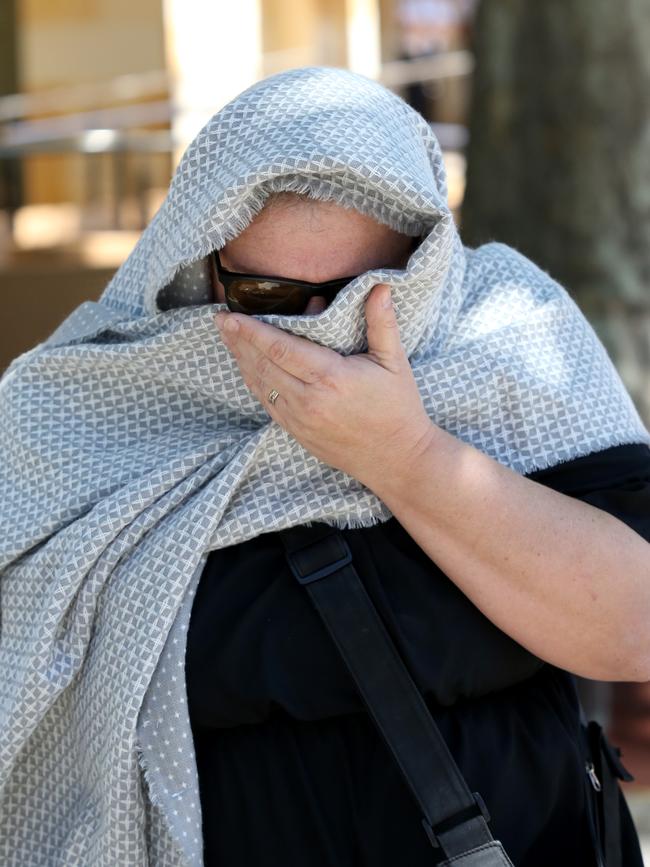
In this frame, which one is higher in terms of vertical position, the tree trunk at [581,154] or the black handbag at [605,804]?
the tree trunk at [581,154]

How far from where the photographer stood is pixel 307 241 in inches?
70.6

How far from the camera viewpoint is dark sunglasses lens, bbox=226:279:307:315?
1.77 meters

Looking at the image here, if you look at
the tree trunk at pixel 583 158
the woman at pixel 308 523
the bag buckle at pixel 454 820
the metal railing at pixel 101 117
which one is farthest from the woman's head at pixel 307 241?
the metal railing at pixel 101 117

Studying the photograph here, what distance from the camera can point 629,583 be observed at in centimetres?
178

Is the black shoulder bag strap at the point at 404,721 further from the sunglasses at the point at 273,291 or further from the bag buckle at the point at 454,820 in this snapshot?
the sunglasses at the point at 273,291

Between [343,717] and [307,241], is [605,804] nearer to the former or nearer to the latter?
[343,717]

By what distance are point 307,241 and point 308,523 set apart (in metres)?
0.40

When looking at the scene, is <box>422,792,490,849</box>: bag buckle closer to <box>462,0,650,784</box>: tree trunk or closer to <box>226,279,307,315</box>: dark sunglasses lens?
<box>226,279,307,315</box>: dark sunglasses lens

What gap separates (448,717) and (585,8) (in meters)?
3.25

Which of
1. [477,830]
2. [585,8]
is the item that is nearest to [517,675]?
[477,830]

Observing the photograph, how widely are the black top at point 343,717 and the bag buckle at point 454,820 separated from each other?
0.28 feet

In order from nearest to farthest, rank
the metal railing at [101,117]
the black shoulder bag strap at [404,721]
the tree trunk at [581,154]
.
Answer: the black shoulder bag strap at [404,721], the tree trunk at [581,154], the metal railing at [101,117]

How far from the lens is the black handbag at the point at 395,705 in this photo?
1.68m

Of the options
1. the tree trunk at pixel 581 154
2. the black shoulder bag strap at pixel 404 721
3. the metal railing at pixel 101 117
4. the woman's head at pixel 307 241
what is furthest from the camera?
the metal railing at pixel 101 117
